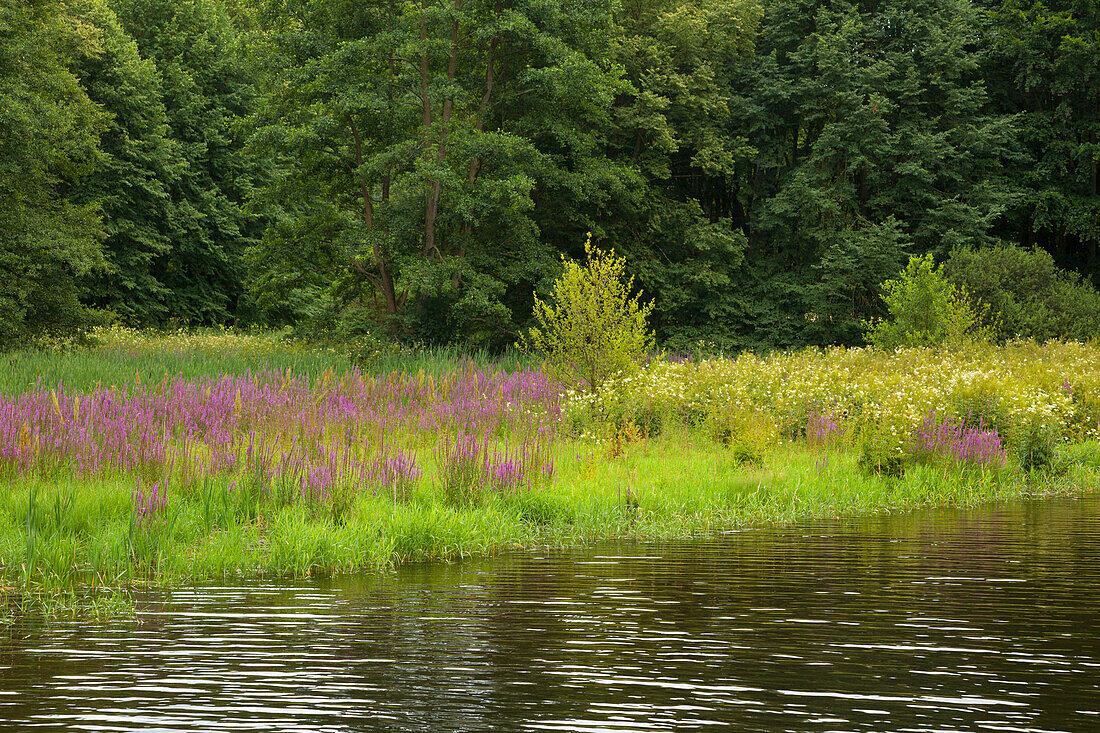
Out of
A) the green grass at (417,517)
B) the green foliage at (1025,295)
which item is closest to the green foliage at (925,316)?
the green foliage at (1025,295)

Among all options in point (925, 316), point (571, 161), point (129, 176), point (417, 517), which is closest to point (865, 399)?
point (417, 517)

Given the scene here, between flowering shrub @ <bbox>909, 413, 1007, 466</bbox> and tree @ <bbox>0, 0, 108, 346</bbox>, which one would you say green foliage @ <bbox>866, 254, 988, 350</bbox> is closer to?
flowering shrub @ <bbox>909, 413, 1007, 466</bbox>

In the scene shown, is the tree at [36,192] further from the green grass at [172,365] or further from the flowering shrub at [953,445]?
the flowering shrub at [953,445]

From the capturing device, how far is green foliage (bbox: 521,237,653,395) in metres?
17.0

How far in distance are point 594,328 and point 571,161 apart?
22.8 metres

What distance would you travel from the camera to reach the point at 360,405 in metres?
15.8

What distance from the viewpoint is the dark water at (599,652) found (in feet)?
15.1

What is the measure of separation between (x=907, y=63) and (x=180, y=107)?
38973mm

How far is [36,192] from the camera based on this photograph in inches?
1336

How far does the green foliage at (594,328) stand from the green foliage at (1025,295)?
1935cm

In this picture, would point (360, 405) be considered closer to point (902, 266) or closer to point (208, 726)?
point (208, 726)

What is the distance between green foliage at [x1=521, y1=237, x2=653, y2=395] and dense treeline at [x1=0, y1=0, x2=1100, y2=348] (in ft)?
45.1

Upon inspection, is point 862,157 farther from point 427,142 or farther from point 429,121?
point 427,142

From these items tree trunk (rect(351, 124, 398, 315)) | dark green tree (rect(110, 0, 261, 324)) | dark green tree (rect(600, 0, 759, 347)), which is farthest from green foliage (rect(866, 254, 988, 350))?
dark green tree (rect(110, 0, 261, 324))
